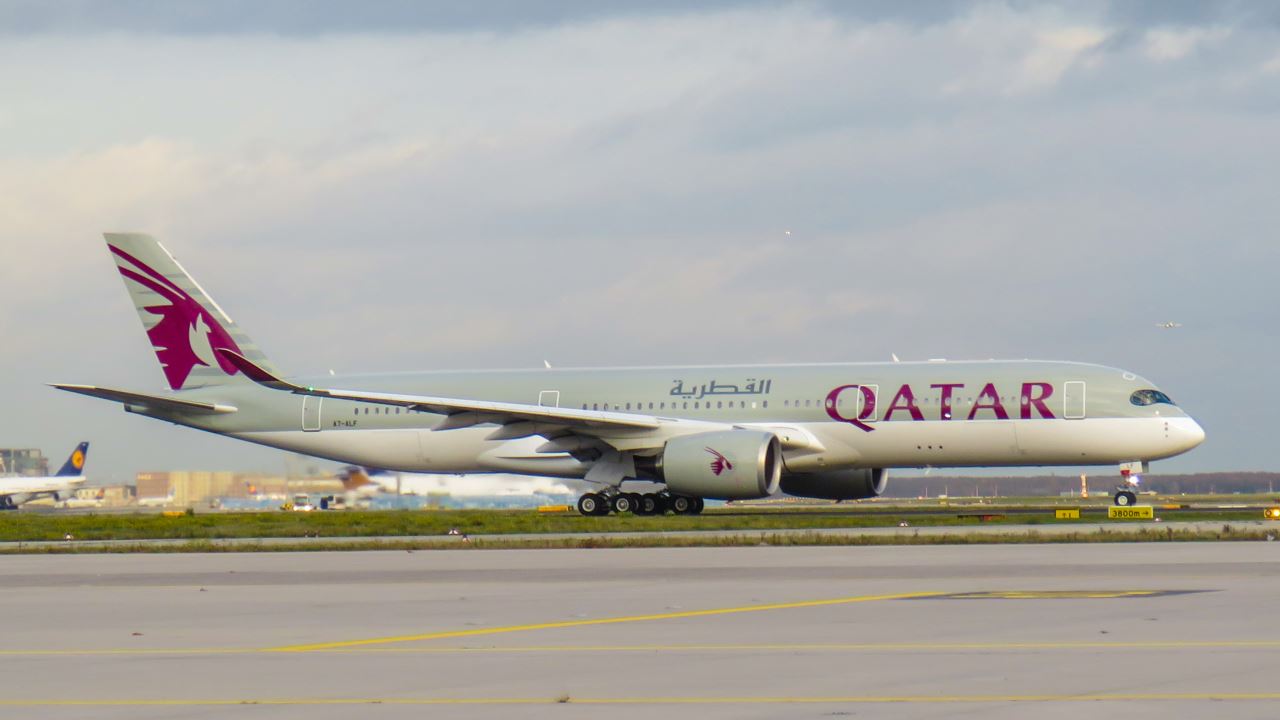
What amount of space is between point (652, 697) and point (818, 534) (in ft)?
59.8

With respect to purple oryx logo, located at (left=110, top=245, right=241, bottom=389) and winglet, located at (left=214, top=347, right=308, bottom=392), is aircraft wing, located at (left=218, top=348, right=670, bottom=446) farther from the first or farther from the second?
purple oryx logo, located at (left=110, top=245, right=241, bottom=389)

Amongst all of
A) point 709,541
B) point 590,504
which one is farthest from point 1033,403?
point 709,541

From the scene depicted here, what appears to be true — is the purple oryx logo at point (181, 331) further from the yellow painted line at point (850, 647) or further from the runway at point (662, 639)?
the yellow painted line at point (850, 647)

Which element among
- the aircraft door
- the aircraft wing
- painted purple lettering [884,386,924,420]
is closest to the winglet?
the aircraft wing

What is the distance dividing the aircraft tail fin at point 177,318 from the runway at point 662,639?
27538 mm

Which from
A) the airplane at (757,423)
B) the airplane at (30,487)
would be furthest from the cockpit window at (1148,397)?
the airplane at (30,487)

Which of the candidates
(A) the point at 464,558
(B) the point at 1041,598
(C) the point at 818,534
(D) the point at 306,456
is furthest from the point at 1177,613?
(D) the point at 306,456

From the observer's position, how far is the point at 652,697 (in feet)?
28.8

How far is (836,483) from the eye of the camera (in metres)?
43.5

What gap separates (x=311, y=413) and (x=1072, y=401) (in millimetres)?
21043

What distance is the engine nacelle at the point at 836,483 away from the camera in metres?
43.3

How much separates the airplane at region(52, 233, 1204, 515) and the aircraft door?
34 mm

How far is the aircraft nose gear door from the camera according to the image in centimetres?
4616

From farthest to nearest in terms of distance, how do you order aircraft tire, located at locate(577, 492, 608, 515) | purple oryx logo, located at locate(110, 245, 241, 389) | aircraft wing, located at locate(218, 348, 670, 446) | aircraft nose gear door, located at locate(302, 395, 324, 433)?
1. purple oryx logo, located at locate(110, 245, 241, 389)
2. aircraft nose gear door, located at locate(302, 395, 324, 433)
3. aircraft tire, located at locate(577, 492, 608, 515)
4. aircraft wing, located at locate(218, 348, 670, 446)
